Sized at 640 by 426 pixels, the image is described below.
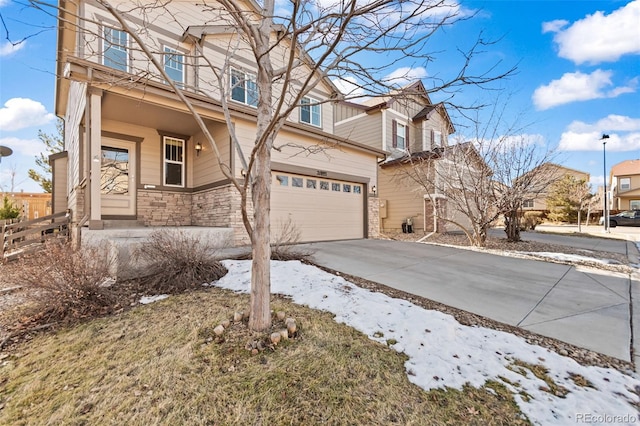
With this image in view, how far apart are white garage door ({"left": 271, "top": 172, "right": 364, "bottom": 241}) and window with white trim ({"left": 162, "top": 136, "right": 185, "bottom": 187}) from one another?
133 inches

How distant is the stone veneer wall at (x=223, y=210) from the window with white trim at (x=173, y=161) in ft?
3.45

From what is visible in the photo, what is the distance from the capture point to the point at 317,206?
9609mm

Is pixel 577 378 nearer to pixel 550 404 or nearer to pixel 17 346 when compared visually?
pixel 550 404

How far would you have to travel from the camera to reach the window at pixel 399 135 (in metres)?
15.2

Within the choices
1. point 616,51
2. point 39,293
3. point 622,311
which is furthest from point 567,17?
point 39,293

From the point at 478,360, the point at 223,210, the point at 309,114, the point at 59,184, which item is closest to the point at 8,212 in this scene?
the point at 59,184

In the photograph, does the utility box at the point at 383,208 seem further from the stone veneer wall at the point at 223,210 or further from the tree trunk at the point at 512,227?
the stone veneer wall at the point at 223,210

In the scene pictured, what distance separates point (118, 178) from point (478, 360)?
967cm

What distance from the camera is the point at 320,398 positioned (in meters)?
1.96

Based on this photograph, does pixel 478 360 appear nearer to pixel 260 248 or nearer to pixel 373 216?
pixel 260 248

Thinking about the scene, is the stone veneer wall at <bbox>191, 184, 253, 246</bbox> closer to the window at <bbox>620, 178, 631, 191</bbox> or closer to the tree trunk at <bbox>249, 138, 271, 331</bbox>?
the tree trunk at <bbox>249, 138, 271, 331</bbox>

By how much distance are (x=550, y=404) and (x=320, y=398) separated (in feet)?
5.44

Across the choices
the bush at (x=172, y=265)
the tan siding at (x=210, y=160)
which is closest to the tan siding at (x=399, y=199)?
the tan siding at (x=210, y=160)

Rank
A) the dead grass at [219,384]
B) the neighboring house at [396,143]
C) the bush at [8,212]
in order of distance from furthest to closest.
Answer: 1. the neighboring house at [396,143]
2. the bush at [8,212]
3. the dead grass at [219,384]
